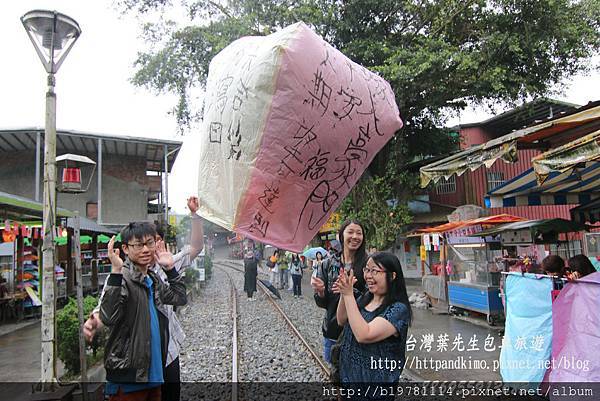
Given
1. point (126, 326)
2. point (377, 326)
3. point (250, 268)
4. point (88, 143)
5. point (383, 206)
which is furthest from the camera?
point (88, 143)

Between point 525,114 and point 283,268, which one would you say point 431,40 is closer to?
point 525,114

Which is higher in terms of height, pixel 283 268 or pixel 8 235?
pixel 8 235

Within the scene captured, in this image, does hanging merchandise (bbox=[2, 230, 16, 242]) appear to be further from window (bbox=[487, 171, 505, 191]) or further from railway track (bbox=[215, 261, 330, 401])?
window (bbox=[487, 171, 505, 191])

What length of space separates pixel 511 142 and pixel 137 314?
158 inches

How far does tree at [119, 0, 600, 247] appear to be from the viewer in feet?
40.2

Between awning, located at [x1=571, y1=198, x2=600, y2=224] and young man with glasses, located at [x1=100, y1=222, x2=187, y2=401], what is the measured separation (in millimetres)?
6636

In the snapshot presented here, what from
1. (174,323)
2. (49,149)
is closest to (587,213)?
(174,323)

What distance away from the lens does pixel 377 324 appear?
7.55 feet

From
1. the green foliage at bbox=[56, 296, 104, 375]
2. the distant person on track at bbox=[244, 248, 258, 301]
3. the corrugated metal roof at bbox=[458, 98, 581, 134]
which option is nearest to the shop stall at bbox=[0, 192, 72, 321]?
the green foliage at bbox=[56, 296, 104, 375]

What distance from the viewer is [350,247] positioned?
3.05 meters

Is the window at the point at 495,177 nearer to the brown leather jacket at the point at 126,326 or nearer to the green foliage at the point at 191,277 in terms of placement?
the green foliage at the point at 191,277

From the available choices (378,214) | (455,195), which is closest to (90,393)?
(378,214)

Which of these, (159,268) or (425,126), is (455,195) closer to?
(425,126)

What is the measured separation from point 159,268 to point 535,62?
1430cm
